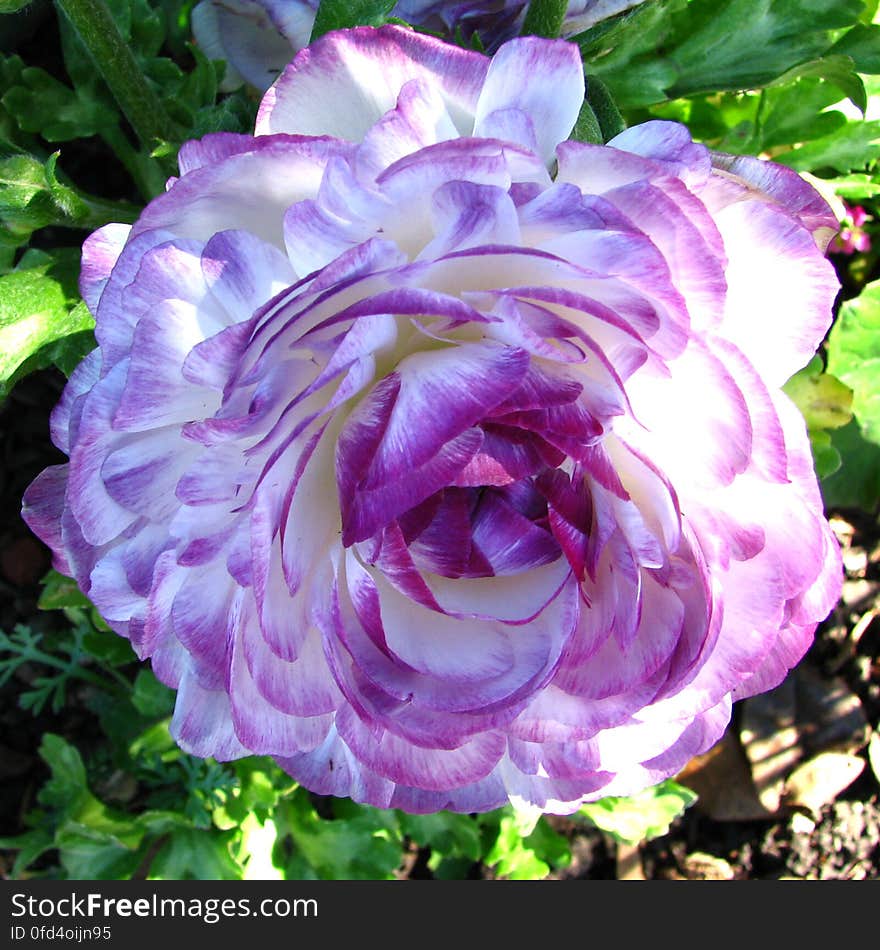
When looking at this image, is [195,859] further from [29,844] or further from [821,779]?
[821,779]

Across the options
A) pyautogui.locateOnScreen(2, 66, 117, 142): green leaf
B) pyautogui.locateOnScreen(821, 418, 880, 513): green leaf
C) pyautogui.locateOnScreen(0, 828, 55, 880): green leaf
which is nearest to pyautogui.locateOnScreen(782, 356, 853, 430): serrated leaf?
pyautogui.locateOnScreen(821, 418, 880, 513): green leaf

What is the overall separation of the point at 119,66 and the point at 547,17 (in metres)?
0.48

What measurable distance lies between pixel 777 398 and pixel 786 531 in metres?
0.10

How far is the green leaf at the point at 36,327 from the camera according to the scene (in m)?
1.03

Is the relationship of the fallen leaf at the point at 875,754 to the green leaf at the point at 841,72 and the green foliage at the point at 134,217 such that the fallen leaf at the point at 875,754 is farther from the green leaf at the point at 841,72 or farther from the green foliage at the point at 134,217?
the green leaf at the point at 841,72

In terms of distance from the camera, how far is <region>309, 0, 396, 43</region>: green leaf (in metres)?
0.85

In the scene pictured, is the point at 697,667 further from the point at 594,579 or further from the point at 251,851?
the point at 251,851

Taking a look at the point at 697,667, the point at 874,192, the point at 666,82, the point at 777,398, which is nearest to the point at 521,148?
the point at 777,398

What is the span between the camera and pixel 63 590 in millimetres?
1268

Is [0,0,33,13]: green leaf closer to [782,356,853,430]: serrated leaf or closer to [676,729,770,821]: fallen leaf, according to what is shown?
[782,356,853,430]: serrated leaf

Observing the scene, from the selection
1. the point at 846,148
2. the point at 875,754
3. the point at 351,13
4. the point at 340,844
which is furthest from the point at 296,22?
the point at 875,754

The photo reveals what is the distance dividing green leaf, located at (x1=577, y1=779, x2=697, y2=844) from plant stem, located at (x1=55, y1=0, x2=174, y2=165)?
47.9 inches

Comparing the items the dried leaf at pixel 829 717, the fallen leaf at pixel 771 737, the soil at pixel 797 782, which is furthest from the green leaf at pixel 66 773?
the dried leaf at pixel 829 717

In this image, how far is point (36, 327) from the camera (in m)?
1.05
